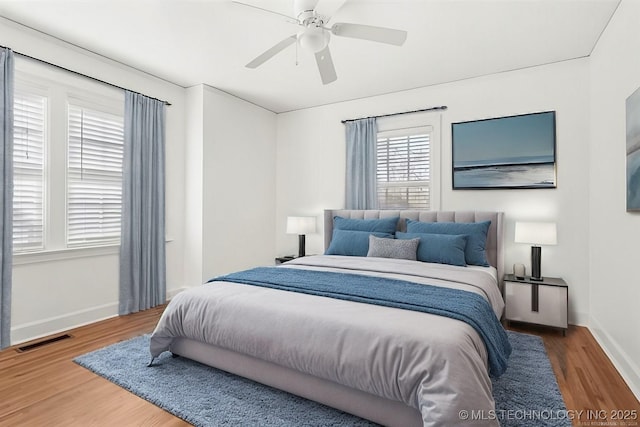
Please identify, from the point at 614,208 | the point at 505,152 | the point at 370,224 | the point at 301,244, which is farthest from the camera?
the point at 301,244

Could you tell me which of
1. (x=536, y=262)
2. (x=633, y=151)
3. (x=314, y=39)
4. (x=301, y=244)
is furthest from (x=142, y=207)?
(x=633, y=151)

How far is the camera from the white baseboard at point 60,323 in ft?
9.34

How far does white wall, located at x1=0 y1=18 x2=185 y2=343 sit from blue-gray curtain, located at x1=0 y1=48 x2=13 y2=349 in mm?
146

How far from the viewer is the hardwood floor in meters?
1.85

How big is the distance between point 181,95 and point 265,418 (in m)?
3.85

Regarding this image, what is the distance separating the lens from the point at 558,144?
136 inches

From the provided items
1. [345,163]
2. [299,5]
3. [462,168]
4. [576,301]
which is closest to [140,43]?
[299,5]

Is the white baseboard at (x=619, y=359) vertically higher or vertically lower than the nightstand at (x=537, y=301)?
lower

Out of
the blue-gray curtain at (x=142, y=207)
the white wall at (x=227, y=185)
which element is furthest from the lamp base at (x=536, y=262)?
the blue-gray curtain at (x=142, y=207)

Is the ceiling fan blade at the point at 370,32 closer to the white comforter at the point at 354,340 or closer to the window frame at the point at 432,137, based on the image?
the white comforter at the point at 354,340

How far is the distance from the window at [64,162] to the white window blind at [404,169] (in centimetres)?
308

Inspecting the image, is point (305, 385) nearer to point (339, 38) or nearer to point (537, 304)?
point (537, 304)

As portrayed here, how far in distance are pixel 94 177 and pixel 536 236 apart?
4.38 meters

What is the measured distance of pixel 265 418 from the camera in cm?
182
